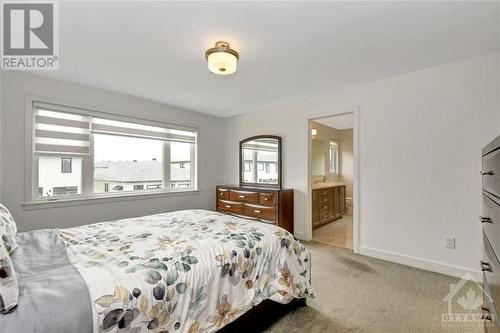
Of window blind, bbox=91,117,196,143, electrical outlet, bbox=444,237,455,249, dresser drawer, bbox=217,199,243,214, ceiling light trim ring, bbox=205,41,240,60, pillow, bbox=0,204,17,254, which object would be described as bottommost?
electrical outlet, bbox=444,237,455,249

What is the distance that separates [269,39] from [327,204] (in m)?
3.63

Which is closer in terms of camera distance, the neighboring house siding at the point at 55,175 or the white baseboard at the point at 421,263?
the white baseboard at the point at 421,263

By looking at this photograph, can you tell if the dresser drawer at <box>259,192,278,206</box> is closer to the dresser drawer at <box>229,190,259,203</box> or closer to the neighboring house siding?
the dresser drawer at <box>229,190,259,203</box>

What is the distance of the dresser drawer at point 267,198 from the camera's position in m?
3.74

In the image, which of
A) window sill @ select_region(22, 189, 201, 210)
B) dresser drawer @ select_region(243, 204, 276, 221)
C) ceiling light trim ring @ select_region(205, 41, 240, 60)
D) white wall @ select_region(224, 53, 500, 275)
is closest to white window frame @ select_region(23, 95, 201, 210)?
window sill @ select_region(22, 189, 201, 210)

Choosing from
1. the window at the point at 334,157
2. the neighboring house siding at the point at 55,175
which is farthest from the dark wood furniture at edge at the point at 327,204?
the neighboring house siding at the point at 55,175

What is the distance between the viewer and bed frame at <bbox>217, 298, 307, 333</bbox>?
5.15 ft

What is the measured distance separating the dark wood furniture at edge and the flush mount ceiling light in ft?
9.61

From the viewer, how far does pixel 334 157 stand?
630 cm

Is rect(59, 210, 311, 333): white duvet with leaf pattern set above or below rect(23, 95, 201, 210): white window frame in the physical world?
below
